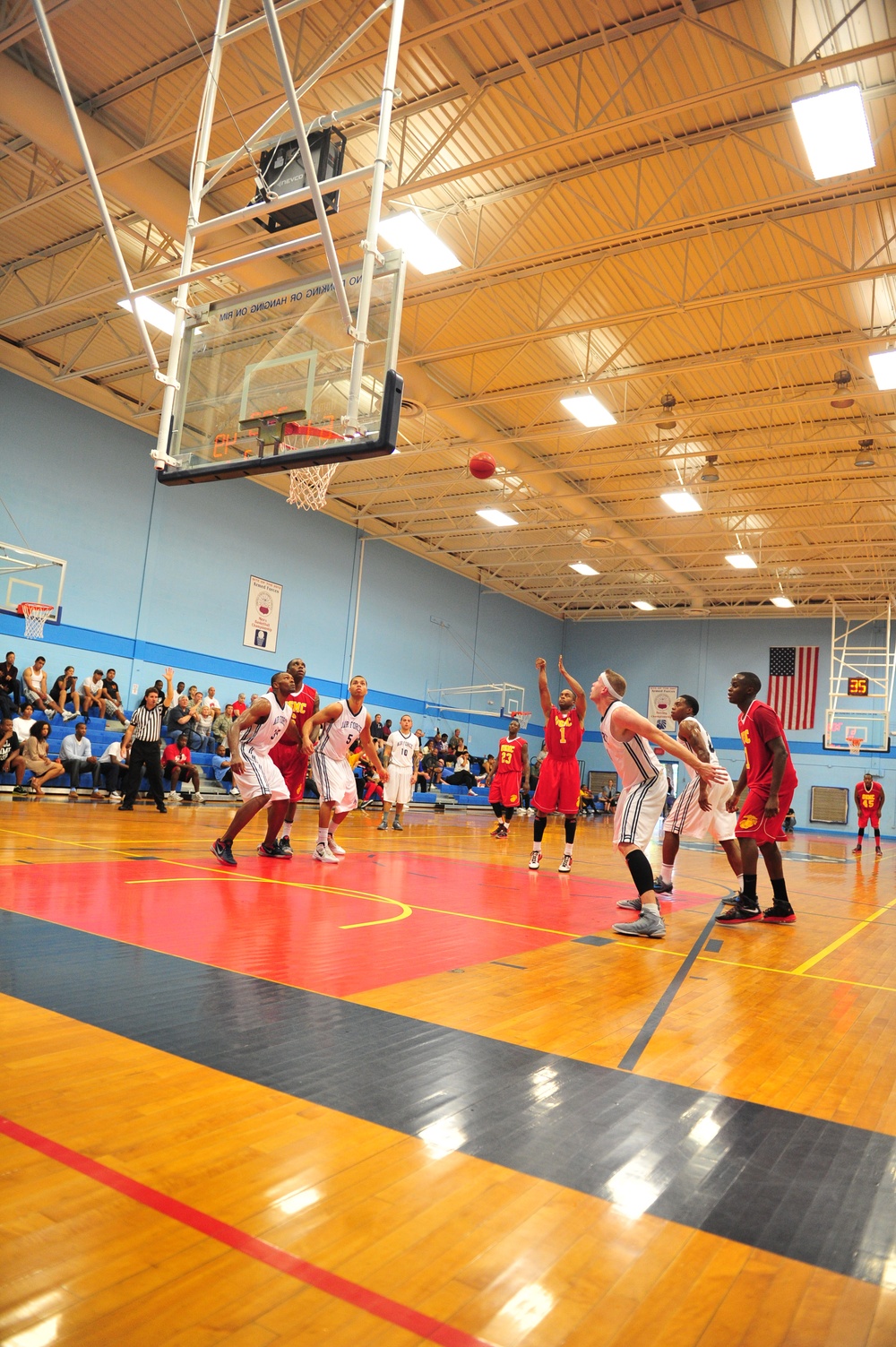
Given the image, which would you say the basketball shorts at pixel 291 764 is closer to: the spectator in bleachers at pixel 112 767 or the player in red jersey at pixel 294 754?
the player in red jersey at pixel 294 754

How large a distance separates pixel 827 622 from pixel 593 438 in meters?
15.2

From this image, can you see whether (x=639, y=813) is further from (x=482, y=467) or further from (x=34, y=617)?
(x=34, y=617)

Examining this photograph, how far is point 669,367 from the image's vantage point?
14.8 meters

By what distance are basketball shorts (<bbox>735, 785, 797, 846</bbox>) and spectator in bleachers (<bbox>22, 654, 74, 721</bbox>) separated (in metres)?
12.2

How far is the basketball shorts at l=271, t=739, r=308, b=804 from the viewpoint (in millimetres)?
8945

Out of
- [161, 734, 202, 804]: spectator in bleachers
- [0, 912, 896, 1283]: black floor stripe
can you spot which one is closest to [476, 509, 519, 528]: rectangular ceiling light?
[161, 734, 202, 804]: spectator in bleachers

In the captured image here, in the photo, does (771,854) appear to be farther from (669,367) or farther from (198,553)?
(198,553)

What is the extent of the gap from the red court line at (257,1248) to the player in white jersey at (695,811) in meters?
6.15

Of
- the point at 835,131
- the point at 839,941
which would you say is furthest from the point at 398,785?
the point at 835,131

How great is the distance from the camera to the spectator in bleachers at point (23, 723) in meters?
14.2

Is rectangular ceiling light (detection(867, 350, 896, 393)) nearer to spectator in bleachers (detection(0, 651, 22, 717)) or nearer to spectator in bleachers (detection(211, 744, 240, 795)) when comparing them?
spectator in bleachers (detection(211, 744, 240, 795))

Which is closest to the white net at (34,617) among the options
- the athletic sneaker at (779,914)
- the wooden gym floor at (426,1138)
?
the wooden gym floor at (426,1138)

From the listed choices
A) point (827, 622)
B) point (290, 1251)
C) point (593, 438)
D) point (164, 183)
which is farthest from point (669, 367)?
point (827, 622)

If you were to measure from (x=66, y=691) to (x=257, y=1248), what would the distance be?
1550cm
